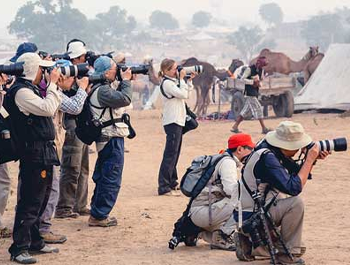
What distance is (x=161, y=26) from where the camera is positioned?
150250mm

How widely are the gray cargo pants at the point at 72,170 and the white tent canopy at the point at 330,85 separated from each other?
1307cm

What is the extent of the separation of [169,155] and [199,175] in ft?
10.8

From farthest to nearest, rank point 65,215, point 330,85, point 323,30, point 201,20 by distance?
point 201,20, point 323,30, point 330,85, point 65,215

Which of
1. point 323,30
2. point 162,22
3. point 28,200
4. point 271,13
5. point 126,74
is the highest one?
point 126,74

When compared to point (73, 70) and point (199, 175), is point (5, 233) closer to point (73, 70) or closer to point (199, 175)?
point (73, 70)

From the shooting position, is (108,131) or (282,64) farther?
(282,64)

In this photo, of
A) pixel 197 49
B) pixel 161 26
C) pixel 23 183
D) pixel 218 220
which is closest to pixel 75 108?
pixel 23 183

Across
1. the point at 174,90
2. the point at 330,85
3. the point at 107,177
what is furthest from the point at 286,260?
the point at 330,85

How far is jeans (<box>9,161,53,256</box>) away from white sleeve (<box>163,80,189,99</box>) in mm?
3649

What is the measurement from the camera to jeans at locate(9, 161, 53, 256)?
24.4ft

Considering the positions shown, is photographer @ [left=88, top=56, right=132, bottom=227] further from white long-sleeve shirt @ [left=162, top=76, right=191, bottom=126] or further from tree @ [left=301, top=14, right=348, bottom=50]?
tree @ [left=301, top=14, right=348, bottom=50]

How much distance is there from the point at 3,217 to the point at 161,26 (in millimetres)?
141602

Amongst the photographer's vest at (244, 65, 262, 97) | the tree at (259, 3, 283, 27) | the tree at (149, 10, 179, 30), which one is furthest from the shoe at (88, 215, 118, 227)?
the tree at (259, 3, 283, 27)

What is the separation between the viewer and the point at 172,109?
36.5 feet
